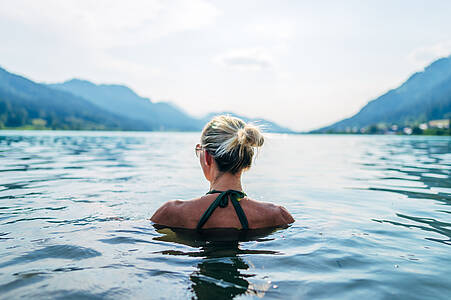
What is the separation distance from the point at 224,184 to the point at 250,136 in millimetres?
884

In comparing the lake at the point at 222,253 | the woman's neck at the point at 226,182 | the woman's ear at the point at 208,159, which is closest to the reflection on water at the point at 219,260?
the lake at the point at 222,253

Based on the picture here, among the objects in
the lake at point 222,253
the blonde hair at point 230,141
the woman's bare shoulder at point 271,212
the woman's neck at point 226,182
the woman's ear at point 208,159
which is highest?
the blonde hair at point 230,141

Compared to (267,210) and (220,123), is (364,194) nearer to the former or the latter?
(267,210)

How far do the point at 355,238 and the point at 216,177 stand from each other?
3055 mm

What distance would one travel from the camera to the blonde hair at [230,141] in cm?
473

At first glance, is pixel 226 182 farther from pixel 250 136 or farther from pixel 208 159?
pixel 250 136

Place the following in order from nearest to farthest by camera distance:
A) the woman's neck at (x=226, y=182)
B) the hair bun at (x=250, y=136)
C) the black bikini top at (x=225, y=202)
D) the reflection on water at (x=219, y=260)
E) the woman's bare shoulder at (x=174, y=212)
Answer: the reflection on water at (x=219, y=260) → the hair bun at (x=250, y=136) → the black bikini top at (x=225, y=202) → the woman's neck at (x=226, y=182) → the woman's bare shoulder at (x=174, y=212)

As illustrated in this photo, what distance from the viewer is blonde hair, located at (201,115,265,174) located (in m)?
4.73

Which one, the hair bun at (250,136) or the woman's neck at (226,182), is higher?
the hair bun at (250,136)

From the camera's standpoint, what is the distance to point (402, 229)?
690cm

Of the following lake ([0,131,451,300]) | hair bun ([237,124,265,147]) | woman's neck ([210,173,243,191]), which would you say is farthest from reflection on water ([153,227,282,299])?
hair bun ([237,124,265,147])

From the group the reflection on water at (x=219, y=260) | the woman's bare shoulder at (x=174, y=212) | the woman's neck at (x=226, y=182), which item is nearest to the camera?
the reflection on water at (x=219, y=260)

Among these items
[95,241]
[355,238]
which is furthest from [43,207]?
[355,238]

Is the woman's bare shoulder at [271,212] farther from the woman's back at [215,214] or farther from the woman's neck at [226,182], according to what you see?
the woman's neck at [226,182]
